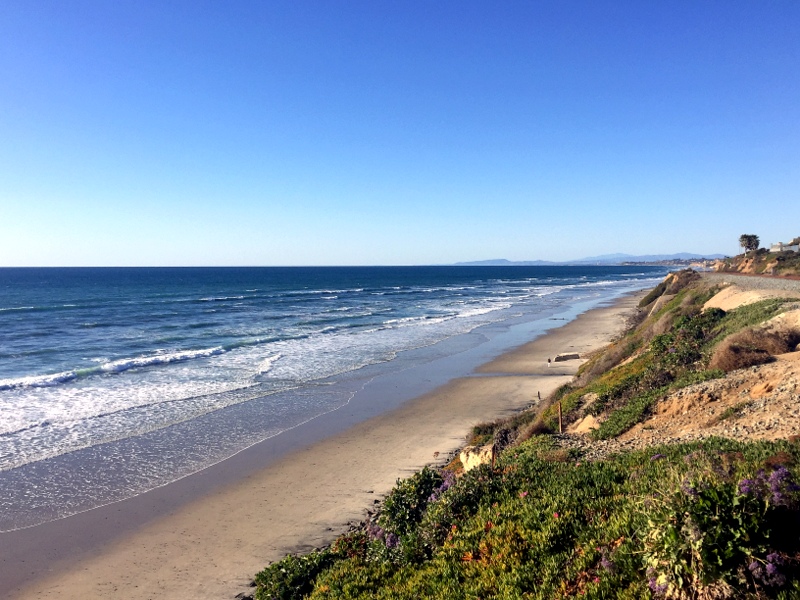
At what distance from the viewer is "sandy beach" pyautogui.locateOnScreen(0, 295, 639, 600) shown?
32.2 ft

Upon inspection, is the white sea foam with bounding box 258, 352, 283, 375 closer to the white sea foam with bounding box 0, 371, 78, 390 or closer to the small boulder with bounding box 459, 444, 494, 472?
the white sea foam with bounding box 0, 371, 78, 390

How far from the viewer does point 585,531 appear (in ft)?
19.9

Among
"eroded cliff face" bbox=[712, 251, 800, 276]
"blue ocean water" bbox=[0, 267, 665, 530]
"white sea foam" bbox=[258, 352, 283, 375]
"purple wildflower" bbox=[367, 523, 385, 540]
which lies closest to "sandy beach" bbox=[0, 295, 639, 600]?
"blue ocean water" bbox=[0, 267, 665, 530]

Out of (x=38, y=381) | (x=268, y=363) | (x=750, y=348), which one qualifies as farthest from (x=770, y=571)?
(x=38, y=381)

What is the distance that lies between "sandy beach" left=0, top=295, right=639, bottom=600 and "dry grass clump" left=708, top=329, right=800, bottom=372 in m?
7.38

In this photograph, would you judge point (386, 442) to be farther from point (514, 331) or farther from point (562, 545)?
point (514, 331)

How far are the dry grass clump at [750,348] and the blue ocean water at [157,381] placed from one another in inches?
514

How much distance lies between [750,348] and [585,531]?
1019 cm

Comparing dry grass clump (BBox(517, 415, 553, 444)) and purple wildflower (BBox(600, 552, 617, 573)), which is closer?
purple wildflower (BBox(600, 552, 617, 573))

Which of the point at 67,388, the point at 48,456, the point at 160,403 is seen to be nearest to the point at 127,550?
the point at 48,456

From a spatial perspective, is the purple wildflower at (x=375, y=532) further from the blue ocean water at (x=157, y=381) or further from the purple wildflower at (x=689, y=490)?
the blue ocean water at (x=157, y=381)

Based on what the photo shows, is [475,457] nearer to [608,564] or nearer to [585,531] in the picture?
[585,531]

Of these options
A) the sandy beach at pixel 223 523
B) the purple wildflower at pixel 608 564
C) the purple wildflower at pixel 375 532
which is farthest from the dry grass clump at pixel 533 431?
the purple wildflower at pixel 608 564

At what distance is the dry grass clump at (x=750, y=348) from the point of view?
42.4 feet
